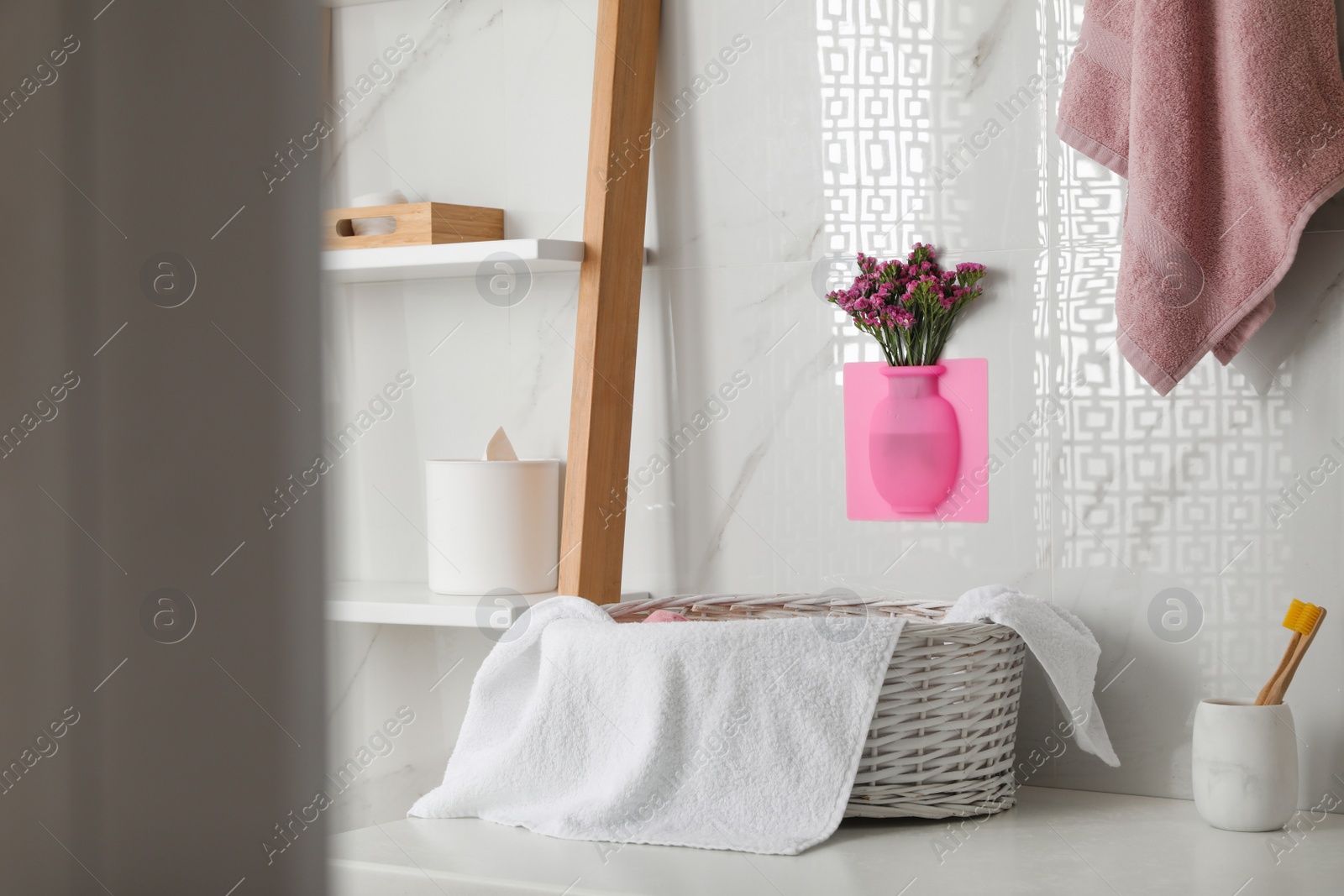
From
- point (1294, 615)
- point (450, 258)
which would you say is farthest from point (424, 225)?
point (1294, 615)

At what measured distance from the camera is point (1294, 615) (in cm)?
91

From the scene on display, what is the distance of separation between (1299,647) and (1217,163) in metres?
0.38

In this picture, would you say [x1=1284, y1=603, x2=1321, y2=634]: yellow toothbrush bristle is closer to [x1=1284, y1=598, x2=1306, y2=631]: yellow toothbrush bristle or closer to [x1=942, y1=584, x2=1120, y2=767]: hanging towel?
[x1=1284, y1=598, x2=1306, y2=631]: yellow toothbrush bristle

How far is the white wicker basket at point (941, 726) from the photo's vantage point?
0.88 m

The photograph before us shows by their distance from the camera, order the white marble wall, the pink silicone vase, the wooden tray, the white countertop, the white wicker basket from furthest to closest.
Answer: the wooden tray → the pink silicone vase → the white marble wall → the white wicker basket → the white countertop

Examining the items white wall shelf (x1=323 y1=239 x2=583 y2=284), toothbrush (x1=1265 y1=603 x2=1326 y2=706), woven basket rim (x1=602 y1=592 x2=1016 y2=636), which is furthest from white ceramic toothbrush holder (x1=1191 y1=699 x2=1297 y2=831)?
Result: white wall shelf (x1=323 y1=239 x2=583 y2=284)

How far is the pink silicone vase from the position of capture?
1.13 m

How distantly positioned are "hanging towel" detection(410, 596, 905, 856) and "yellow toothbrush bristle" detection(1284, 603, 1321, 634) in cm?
30

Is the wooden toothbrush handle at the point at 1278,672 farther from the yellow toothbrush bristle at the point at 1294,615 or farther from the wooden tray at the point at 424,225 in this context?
the wooden tray at the point at 424,225

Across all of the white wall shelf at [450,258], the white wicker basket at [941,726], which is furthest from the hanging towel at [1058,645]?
the white wall shelf at [450,258]

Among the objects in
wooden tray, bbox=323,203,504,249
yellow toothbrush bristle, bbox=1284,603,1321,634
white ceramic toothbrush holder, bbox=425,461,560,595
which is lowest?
yellow toothbrush bristle, bbox=1284,603,1321,634

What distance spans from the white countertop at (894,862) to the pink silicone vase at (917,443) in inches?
12.5

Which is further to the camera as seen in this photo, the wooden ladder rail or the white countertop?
the wooden ladder rail

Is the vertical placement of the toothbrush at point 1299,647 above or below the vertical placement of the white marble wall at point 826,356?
below
